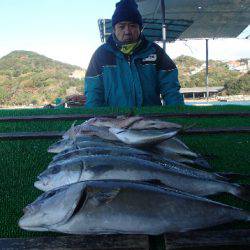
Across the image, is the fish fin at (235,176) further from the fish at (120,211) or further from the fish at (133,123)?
the fish at (133,123)

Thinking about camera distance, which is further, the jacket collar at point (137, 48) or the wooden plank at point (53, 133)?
the jacket collar at point (137, 48)

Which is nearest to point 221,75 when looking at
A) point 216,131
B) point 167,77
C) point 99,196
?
point 167,77

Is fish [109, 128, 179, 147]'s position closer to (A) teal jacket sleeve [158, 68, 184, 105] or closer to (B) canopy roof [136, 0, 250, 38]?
(A) teal jacket sleeve [158, 68, 184, 105]

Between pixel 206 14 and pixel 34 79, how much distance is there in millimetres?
104821

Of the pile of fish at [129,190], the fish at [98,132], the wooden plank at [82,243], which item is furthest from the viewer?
the fish at [98,132]

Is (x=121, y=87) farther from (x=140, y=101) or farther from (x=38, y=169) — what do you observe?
(x=38, y=169)

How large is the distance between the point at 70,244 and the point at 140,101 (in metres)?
5.32

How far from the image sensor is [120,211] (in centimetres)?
185

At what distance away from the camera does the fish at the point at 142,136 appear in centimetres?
308

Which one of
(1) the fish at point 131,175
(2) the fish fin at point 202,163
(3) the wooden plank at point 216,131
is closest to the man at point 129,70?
(3) the wooden plank at point 216,131

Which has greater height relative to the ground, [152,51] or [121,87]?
[152,51]

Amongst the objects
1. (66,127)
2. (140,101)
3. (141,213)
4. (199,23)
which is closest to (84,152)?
(141,213)

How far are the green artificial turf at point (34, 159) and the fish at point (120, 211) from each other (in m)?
0.11

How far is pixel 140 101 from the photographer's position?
6965mm
